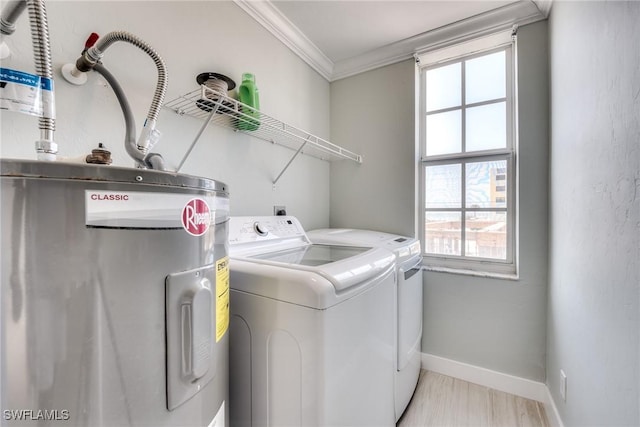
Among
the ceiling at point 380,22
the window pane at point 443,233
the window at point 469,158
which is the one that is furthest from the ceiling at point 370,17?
the window pane at point 443,233

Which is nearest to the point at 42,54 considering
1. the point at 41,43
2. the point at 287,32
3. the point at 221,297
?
the point at 41,43

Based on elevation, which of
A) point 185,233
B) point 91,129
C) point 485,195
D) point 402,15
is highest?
point 402,15

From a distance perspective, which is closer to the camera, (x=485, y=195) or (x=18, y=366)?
(x=18, y=366)

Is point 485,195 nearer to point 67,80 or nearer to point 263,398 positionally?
point 263,398

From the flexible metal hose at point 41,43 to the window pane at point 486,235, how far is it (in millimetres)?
2321

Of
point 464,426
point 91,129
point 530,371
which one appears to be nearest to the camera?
point 91,129

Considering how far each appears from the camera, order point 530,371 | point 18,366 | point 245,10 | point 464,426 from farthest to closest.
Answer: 1. point 530,371
2. point 245,10
3. point 464,426
4. point 18,366

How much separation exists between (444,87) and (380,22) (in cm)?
74

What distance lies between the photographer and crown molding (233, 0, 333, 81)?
1.70m

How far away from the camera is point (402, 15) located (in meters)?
1.87

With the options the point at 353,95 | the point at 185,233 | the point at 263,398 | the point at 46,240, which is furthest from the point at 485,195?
the point at 46,240

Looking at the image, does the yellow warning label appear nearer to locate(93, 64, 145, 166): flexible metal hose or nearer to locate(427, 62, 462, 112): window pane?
locate(93, 64, 145, 166): flexible metal hose

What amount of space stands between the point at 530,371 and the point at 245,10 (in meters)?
2.98

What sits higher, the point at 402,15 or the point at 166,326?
the point at 402,15
